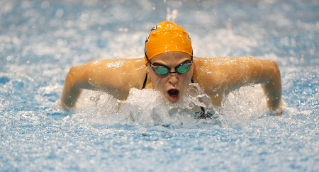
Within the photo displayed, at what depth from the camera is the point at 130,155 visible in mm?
2322

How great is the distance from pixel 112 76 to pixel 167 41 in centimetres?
60

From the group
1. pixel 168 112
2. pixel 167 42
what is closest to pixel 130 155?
pixel 168 112

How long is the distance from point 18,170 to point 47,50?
3718 mm

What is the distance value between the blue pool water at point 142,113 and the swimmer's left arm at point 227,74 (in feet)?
0.73

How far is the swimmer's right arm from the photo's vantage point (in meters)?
2.85

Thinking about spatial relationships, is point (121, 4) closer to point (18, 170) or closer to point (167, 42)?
point (167, 42)

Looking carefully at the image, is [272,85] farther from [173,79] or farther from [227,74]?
[173,79]

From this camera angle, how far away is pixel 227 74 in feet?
9.16

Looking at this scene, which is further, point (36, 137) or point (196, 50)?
point (196, 50)

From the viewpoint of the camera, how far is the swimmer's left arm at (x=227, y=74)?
9.16 ft

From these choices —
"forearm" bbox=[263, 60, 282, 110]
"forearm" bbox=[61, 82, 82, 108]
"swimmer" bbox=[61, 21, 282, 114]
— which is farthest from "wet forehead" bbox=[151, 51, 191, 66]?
"forearm" bbox=[61, 82, 82, 108]

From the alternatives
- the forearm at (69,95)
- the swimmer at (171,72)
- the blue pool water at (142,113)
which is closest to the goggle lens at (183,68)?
the swimmer at (171,72)

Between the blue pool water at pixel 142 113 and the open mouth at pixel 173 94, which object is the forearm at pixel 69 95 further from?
the open mouth at pixel 173 94

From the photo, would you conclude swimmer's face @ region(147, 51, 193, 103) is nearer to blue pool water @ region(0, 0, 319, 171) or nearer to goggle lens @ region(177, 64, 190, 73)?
goggle lens @ region(177, 64, 190, 73)
